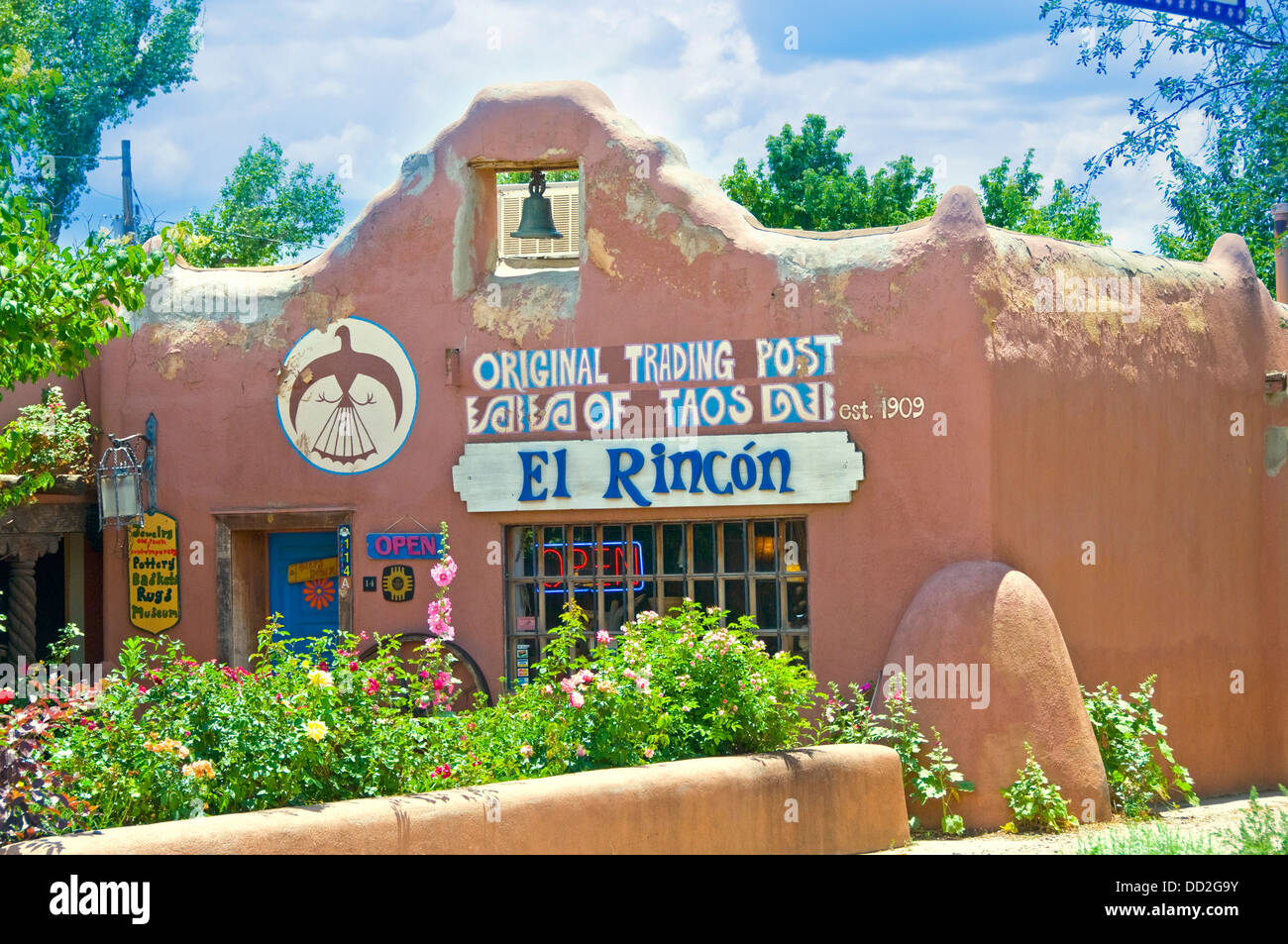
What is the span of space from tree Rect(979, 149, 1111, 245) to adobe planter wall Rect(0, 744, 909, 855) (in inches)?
692

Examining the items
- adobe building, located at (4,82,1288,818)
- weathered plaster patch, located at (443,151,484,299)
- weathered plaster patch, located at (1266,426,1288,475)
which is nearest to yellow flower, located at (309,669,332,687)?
adobe building, located at (4,82,1288,818)

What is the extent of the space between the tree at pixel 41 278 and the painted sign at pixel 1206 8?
6.51 meters

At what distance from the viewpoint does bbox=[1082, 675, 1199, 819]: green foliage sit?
871cm

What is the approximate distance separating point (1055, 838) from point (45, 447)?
7800mm

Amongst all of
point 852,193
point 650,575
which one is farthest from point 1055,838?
point 852,193

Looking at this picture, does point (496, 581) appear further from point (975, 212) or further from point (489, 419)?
point (975, 212)

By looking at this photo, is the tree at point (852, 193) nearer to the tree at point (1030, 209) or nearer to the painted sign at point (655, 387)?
the tree at point (1030, 209)

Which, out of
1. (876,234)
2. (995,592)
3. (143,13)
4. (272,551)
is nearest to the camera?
(995,592)

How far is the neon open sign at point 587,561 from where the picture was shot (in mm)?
9711

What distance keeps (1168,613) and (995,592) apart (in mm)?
1970

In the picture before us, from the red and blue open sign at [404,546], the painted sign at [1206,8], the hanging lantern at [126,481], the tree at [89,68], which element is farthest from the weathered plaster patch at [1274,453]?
the tree at [89,68]

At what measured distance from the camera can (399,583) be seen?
32.6 ft

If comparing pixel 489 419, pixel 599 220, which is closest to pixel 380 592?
pixel 489 419

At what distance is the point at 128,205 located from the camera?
23.0 m
